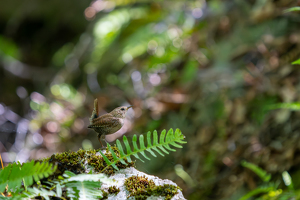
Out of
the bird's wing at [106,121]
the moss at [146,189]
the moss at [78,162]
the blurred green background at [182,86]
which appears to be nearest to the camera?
the moss at [146,189]

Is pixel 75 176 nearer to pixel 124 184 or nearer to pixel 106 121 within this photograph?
pixel 124 184

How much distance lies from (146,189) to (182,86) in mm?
3030

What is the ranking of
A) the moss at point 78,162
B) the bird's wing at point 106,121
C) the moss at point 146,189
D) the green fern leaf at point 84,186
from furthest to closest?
1. the bird's wing at point 106,121
2. the moss at point 78,162
3. the moss at point 146,189
4. the green fern leaf at point 84,186

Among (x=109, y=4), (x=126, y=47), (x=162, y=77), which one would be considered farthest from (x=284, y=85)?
(x=109, y=4)

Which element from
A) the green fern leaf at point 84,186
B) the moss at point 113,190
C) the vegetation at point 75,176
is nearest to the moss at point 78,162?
the vegetation at point 75,176

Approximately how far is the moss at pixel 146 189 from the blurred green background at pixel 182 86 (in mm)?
239

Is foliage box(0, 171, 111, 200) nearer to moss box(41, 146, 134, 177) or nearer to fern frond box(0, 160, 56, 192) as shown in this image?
fern frond box(0, 160, 56, 192)

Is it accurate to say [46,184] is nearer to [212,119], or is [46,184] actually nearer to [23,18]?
[212,119]

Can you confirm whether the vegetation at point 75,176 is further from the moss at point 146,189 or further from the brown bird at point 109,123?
the brown bird at point 109,123

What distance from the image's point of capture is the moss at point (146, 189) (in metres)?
1.28

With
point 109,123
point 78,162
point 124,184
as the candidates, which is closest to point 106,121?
point 109,123

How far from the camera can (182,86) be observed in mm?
4195

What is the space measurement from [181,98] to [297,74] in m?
1.66

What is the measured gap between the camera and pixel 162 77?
15.2ft
